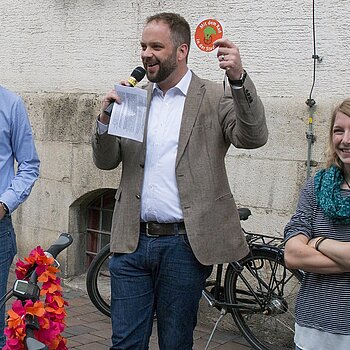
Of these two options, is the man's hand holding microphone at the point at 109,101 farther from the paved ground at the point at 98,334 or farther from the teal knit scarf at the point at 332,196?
the paved ground at the point at 98,334

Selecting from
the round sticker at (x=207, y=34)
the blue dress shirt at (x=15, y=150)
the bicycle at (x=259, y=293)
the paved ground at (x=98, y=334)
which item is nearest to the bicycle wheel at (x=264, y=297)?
the bicycle at (x=259, y=293)

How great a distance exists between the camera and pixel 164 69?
315cm

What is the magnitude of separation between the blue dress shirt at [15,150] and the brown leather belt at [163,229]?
0.76m

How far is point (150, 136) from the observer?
3.26m

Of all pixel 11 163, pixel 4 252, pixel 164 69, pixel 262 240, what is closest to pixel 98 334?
pixel 262 240

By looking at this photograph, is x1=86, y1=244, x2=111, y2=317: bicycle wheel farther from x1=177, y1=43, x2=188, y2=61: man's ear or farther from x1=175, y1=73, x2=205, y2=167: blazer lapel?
x1=177, y1=43, x2=188, y2=61: man's ear

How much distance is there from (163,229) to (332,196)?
920mm

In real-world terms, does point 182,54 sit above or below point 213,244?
above

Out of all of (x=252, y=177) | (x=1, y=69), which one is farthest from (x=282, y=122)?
(x=1, y=69)

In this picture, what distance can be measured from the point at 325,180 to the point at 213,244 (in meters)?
0.74

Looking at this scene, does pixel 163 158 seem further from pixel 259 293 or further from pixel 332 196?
pixel 259 293

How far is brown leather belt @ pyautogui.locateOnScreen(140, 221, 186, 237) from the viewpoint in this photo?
3205 millimetres

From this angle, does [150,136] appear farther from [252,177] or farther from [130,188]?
[252,177]

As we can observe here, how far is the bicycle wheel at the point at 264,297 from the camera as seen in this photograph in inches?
185
